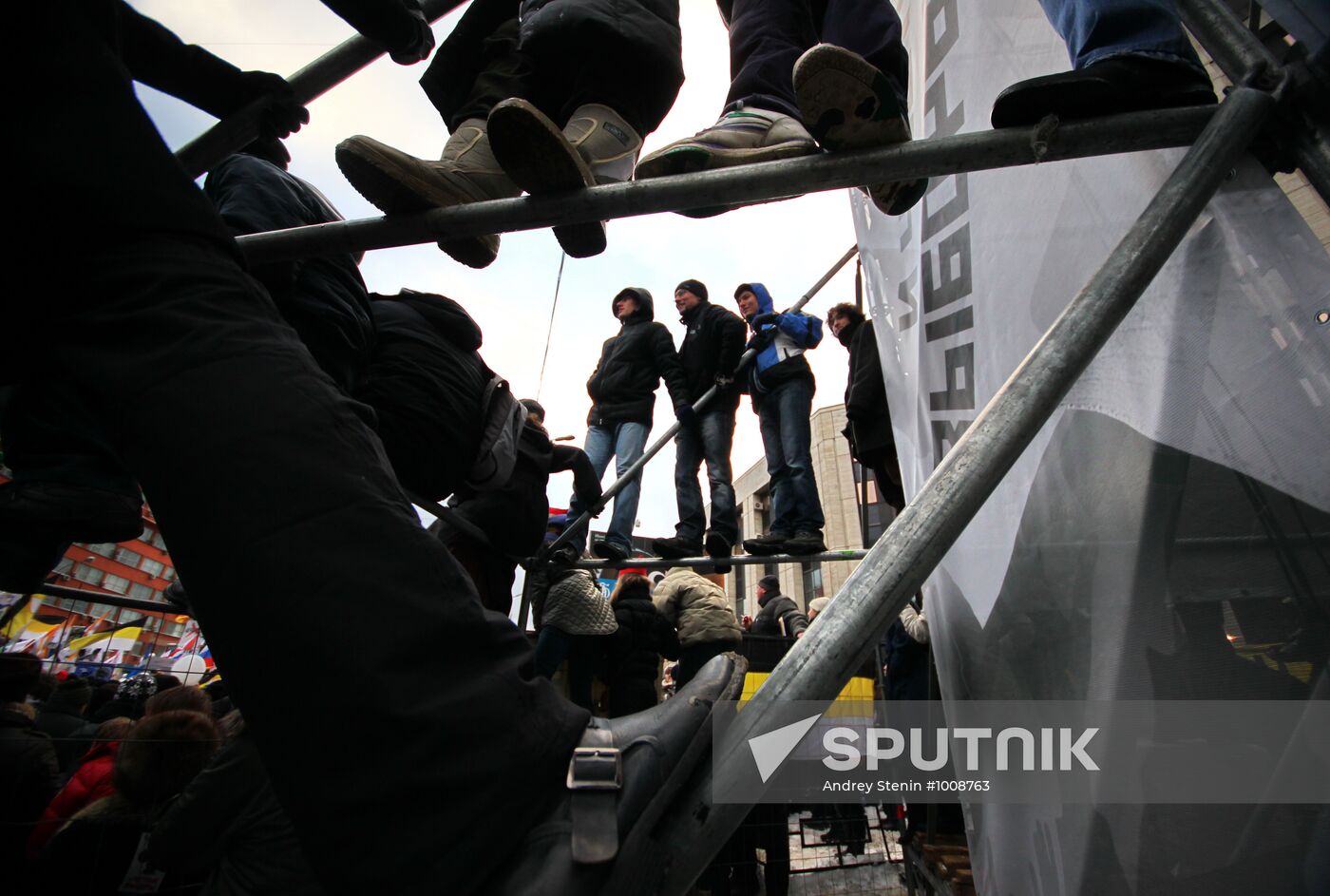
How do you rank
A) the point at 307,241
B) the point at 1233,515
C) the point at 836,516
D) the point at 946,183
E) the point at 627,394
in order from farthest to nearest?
the point at 836,516 → the point at 627,394 → the point at 946,183 → the point at 307,241 → the point at 1233,515

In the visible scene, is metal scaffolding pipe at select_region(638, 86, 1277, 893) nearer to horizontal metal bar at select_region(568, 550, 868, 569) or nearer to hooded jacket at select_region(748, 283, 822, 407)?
horizontal metal bar at select_region(568, 550, 868, 569)

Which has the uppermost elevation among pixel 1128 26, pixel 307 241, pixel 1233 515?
pixel 1128 26

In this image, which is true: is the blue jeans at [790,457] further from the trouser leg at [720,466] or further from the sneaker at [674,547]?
the sneaker at [674,547]

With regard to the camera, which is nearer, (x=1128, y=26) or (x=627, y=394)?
(x=1128, y=26)

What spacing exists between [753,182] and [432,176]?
739 millimetres

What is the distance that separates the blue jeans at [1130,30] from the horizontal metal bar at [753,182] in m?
0.17

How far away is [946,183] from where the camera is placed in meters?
1.90

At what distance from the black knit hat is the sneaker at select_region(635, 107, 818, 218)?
3.64 m

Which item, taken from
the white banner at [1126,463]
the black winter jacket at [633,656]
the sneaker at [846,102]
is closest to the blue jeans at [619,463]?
the black winter jacket at [633,656]

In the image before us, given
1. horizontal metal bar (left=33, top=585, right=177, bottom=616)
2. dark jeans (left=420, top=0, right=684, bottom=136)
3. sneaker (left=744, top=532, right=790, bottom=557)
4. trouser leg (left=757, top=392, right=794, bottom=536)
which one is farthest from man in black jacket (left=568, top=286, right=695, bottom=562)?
dark jeans (left=420, top=0, right=684, bottom=136)

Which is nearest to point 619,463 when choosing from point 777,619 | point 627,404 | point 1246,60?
point 627,404

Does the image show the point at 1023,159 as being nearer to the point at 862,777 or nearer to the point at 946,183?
the point at 946,183

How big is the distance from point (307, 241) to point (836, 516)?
26.7m

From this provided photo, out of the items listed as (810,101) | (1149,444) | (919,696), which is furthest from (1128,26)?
(919,696)
